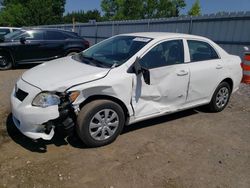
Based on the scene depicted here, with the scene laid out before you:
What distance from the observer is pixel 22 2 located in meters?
52.4

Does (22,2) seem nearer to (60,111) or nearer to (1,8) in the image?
(1,8)

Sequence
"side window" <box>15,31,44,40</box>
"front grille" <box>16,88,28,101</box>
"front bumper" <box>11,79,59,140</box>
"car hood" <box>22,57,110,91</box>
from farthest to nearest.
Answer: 1. "side window" <box>15,31,44,40</box>
2. "front grille" <box>16,88,28,101</box>
3. "car hood" <box>22,57,110,91</box>
4. "front bumper" <box>11,79,59,140</box>

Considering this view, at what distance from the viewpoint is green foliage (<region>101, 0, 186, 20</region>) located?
51.8 metres

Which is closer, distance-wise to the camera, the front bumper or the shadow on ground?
the front bumper

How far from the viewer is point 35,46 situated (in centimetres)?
976

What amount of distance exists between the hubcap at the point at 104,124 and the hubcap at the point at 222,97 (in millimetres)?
2566

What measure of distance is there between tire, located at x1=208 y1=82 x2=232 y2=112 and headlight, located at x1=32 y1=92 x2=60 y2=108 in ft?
10.7

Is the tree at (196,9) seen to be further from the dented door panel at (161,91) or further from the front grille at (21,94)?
the front grille at (21,94)

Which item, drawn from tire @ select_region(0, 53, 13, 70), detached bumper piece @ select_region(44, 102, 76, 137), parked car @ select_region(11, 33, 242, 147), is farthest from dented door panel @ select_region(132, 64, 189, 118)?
tire @ select_region(0, 53, 13, 70)

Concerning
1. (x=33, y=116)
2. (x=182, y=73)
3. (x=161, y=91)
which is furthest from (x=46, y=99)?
(x=182, y=73)

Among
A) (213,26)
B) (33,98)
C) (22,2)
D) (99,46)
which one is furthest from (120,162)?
(22,2)

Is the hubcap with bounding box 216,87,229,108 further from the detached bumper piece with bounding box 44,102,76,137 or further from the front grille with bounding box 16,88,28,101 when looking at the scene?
the front grille with bounding box 16,88,28,101

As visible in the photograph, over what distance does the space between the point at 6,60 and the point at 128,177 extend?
799 centimetres

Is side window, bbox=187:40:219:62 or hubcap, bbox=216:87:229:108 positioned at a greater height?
side window, bbox=187:40:219:62
